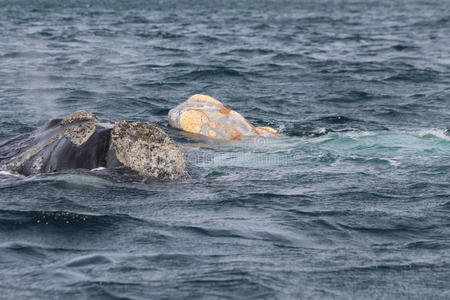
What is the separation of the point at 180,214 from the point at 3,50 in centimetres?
2173

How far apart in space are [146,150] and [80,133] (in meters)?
0.89

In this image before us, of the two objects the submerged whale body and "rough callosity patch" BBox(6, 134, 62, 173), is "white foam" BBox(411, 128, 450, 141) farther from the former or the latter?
"rough callosity patch" BBox(6, 134, 62, 173)

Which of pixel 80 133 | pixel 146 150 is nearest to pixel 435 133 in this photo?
pixel 146 150

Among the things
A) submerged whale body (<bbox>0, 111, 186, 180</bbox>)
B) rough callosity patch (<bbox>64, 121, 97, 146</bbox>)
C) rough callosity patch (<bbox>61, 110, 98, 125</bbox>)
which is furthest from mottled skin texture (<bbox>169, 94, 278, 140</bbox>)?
rough callosity patch (<bbox>64, 121, 97, 146</bbox>)

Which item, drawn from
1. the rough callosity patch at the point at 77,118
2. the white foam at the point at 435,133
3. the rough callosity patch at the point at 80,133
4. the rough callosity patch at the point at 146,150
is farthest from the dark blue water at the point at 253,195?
the rough callosity patch at the point at 77,118

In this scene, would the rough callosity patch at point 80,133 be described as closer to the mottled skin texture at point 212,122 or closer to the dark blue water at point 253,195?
the dark blue water at point 253,195

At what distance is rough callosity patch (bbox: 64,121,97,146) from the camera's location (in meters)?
9.77

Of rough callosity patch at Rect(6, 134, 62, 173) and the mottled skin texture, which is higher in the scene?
rough callosity patch at Rect(6, 134, 62, 173)

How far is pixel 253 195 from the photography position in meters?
9.49

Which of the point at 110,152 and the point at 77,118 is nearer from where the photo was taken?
the point at 110,152

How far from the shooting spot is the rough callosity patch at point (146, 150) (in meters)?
9.59

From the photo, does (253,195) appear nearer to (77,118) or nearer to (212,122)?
(77,118)

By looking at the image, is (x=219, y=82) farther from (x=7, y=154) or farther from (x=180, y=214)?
(x=180, y=214)

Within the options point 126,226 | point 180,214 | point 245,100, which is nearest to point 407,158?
point 180,214
